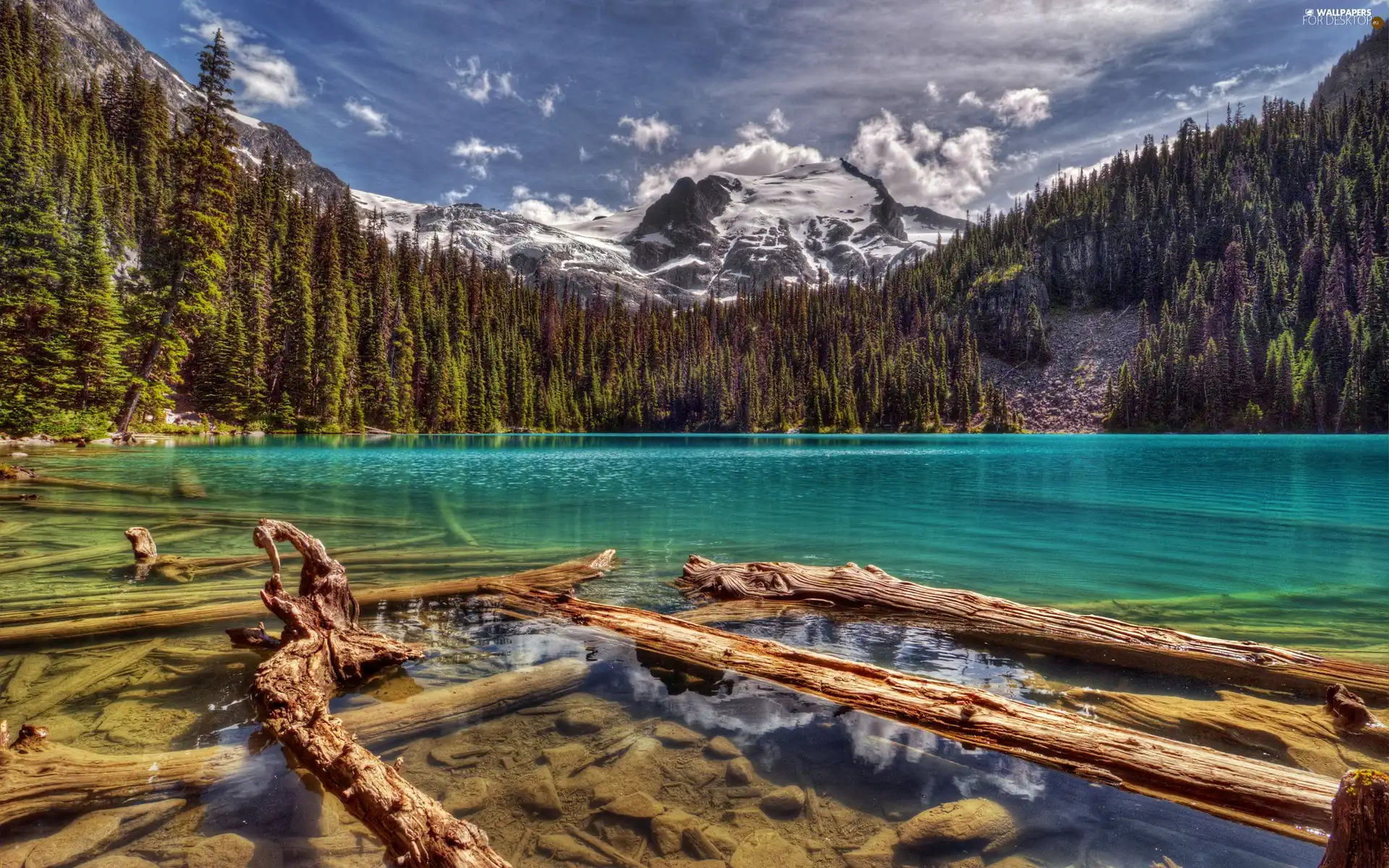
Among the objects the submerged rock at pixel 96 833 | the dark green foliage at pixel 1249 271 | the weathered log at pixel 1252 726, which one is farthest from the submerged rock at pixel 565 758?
the dark green foliage at pixel 1249 271

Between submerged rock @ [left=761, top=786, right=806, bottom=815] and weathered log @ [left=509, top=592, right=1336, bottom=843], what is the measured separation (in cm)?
103

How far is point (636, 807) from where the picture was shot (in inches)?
167

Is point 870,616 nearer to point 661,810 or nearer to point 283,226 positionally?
point 661,810

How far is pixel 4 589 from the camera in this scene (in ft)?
30.0

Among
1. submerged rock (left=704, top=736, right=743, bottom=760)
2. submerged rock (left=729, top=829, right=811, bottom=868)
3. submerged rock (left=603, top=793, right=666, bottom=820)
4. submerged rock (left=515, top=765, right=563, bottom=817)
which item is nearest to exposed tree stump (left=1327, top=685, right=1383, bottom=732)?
submerged rock (left=729, top=829, right=811, bottom=868)

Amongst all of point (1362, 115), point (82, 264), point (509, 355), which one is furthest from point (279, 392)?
point (1362, 115)

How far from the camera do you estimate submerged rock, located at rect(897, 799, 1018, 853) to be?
12.7 ft

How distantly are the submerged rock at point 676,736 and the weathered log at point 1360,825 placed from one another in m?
3.81

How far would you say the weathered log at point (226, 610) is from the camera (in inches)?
279

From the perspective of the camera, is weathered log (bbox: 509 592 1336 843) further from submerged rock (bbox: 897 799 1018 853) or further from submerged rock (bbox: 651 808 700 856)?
submerged rock (bbox: 651 808 700 856)

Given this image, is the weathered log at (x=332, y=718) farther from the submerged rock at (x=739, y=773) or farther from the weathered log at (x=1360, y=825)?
the weathered log at (x=1360, y=825)

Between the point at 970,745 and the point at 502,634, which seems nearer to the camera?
the point at 970,745

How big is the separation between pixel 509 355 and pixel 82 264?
87.9 metres

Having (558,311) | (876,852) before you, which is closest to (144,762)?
(876,852)
